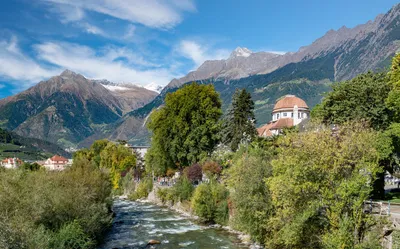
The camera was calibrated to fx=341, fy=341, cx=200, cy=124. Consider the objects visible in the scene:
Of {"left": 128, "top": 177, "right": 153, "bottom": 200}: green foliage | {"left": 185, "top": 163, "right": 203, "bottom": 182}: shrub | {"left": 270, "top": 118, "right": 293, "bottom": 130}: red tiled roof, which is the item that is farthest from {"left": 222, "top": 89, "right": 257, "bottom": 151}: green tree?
{"left": 270, "top": 118, "right": 293, "bottom": 130}: red tiled roof

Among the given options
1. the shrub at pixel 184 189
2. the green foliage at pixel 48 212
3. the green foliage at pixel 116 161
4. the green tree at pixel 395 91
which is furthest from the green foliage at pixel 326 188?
the green foliage at pixel 116 161

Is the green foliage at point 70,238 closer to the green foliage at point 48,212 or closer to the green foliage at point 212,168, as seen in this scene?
the green foliage at point 48,212

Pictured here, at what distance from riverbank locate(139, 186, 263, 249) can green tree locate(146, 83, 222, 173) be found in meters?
7.53

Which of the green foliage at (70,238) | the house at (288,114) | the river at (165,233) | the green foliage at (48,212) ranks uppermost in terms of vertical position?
the house at (288,114)

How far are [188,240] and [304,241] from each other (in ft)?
41.2

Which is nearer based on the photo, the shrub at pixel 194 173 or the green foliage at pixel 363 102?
the green foliage at pixel 363 102

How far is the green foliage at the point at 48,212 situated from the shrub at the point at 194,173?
1833 cm

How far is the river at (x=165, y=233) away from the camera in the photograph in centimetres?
3077

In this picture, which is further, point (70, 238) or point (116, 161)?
point (116, 161)

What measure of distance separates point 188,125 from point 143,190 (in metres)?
20.6

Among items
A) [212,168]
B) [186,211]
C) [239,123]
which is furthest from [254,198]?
[239,123]

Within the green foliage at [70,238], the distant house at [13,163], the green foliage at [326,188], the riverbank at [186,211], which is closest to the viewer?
the green foliage at [326,188]

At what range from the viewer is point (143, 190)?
69562 mm

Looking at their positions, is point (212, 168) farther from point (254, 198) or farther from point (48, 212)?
point (48, 212)
